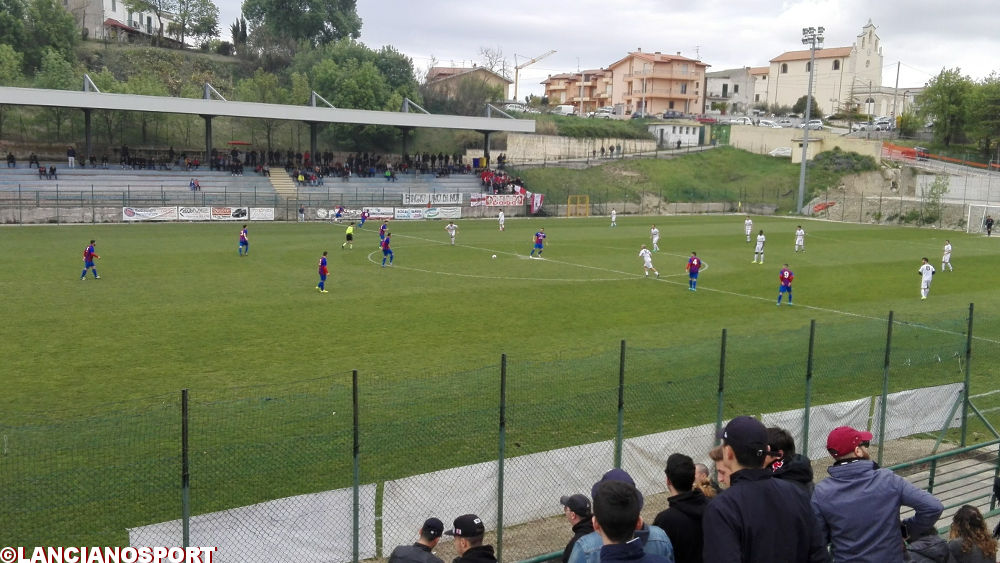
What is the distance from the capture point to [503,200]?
70.9m

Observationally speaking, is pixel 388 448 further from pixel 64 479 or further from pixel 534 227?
pixel 534 227

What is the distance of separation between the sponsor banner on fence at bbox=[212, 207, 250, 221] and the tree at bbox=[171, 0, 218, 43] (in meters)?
66.2

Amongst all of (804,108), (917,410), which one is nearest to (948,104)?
(804,108)

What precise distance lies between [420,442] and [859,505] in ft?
29.2

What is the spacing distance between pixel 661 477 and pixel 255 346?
1262 cm

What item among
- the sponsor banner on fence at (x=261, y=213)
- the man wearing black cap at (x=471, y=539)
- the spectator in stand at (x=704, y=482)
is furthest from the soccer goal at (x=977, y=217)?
the man wearing black cap at (x=471, y=539)

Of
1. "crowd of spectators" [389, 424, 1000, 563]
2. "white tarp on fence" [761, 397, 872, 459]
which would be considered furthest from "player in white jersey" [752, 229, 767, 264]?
"crowd of spectators" [389, 424, 1000, 563]

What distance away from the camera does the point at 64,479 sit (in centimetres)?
1123

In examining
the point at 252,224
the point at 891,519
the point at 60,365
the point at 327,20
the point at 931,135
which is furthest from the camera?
the point at 327,20

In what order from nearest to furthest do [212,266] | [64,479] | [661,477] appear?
[64,479] → [661,477] → [212,266]

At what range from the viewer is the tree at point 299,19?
11500 centimetres

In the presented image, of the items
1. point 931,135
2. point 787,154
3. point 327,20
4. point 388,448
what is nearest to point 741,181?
point 787,154

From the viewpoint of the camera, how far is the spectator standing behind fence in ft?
20.7

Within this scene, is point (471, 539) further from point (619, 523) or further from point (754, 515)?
point (754, 515)
